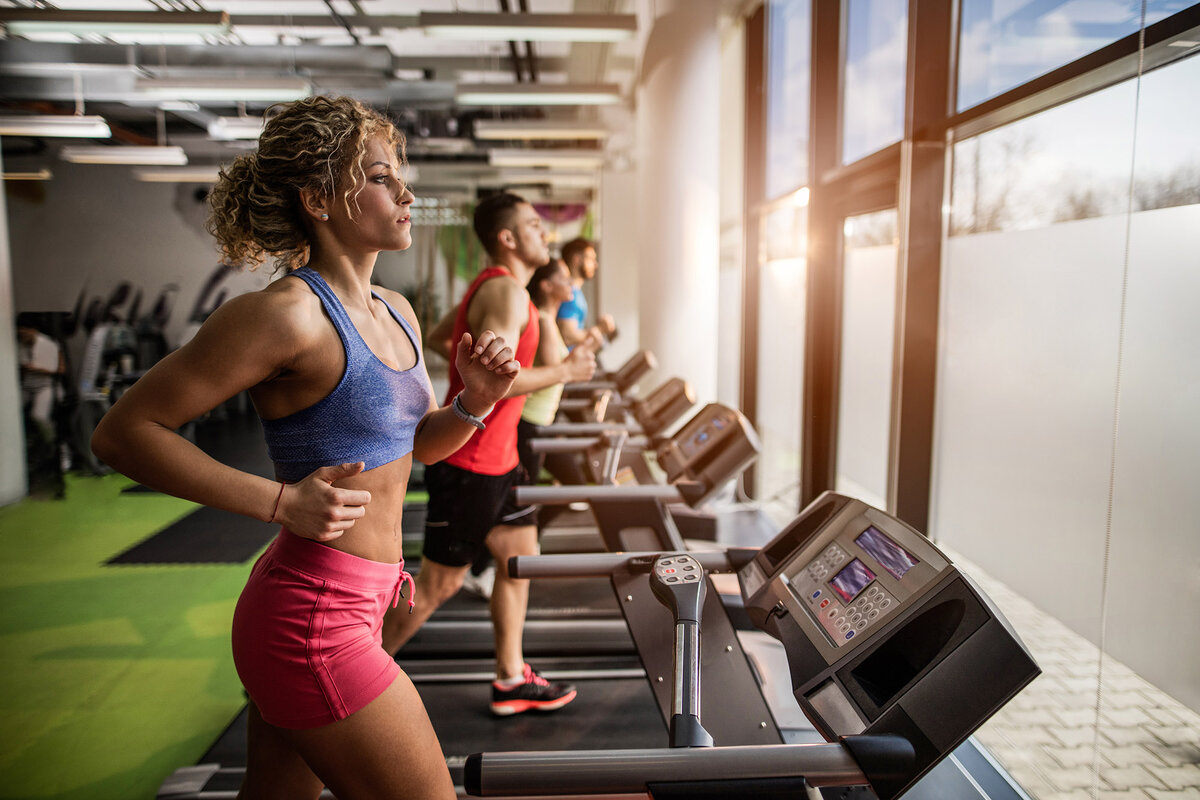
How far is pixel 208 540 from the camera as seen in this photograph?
3.78m

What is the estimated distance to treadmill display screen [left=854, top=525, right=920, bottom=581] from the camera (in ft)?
3.50

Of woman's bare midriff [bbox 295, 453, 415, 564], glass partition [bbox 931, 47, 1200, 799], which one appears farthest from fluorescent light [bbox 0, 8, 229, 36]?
glass partition [bbox 931, 47, 1200, 799]

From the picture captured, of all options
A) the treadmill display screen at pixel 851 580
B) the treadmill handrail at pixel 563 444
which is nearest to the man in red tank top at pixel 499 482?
the treadmill handrail at pixel 563 444

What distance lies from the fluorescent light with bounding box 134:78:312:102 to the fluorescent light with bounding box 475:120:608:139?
1.68 meters

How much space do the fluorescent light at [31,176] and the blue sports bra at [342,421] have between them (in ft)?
4.16

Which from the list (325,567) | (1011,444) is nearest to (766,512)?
(1011,444)

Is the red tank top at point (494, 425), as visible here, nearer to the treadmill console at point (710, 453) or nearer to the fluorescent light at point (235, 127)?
the treadmill console at point (710, 453)

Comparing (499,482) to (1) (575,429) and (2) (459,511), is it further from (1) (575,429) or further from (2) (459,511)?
(1) (575,429)

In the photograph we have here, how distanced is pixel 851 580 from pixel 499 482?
1318mm

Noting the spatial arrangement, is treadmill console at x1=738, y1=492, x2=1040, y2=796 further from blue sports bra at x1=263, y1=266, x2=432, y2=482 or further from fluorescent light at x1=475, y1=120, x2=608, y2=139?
fluorescent light at x1=475, y1=120, x2=608, y2=139

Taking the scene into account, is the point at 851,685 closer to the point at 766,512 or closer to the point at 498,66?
the point at 766,512

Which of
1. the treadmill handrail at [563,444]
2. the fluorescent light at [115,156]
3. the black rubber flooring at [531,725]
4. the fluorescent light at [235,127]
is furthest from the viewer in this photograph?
the fluorescent light at [235,127]

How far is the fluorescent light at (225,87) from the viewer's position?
161 inches

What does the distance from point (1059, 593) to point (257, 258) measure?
1.89m
